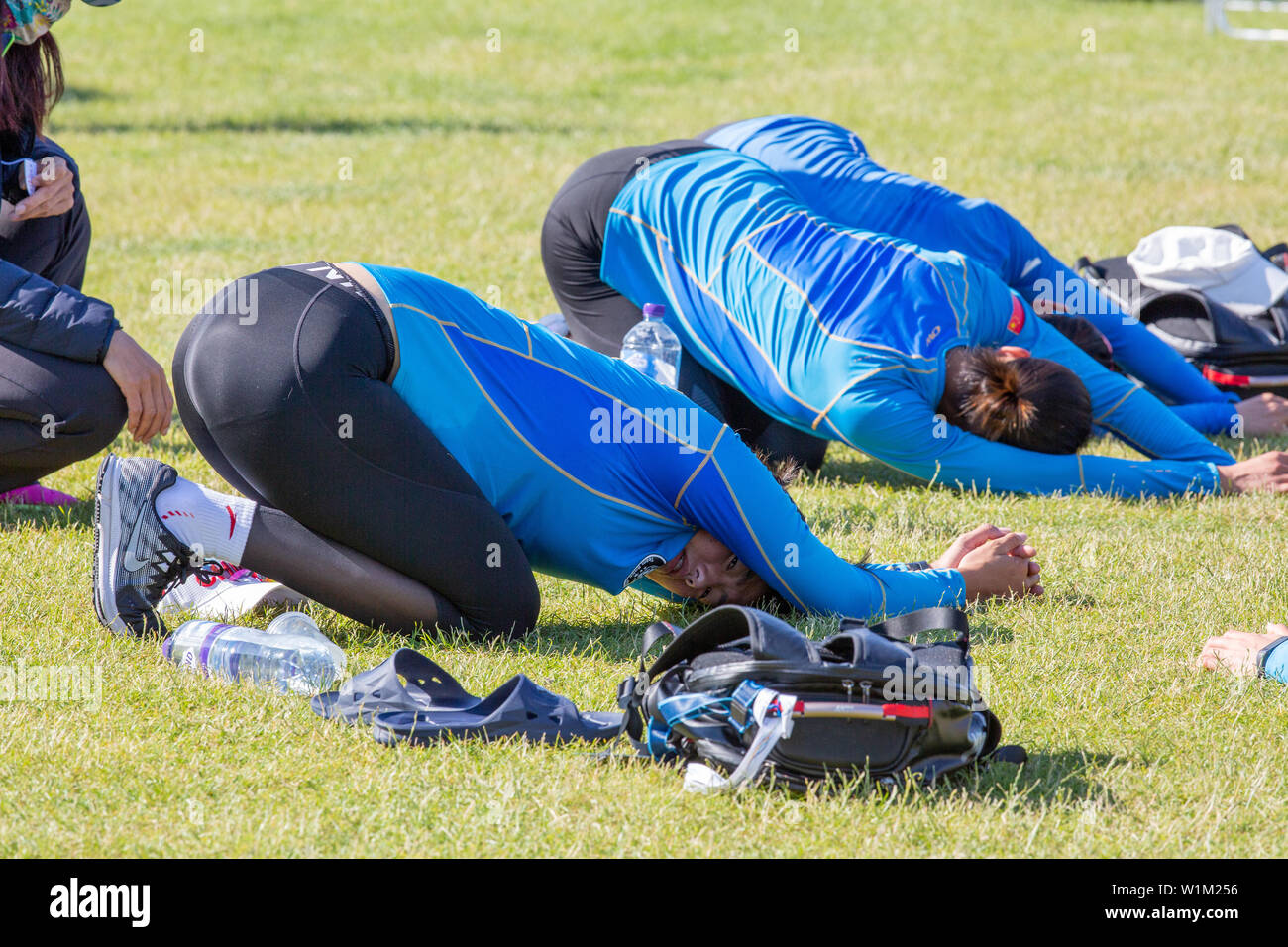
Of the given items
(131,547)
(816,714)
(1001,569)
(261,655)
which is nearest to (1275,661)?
(1001,569)

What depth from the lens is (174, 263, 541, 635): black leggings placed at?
3.34 metres

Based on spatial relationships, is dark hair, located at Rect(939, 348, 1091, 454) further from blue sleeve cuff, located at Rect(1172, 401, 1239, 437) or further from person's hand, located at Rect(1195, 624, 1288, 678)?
person's hand, located at Rect(1195, 624, 1288, 678)

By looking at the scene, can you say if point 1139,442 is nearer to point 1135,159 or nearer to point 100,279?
point 100,279

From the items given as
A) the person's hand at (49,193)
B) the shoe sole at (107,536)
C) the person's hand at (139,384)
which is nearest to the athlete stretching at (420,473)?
the shoe sole at (107,536)

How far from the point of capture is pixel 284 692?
130 inches

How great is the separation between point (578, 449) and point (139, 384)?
4.25 feet

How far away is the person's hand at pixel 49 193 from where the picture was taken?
4.71 metres

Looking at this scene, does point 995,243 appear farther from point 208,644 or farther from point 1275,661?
point 208,644

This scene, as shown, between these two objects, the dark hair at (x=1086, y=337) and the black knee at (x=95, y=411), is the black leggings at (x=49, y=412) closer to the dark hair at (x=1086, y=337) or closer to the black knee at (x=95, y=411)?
the black knee at (x=95, y=411)

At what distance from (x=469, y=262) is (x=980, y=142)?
6.24m

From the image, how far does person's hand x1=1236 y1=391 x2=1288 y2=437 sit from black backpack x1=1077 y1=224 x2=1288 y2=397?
9.2 inches

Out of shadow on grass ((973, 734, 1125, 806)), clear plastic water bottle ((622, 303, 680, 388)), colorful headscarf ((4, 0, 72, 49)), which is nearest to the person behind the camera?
shadow on grass ((973, 734, 1125, 806))

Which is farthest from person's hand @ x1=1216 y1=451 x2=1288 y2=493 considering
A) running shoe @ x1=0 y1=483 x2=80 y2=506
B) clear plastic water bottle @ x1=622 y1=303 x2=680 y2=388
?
running shoe @ x1=0 y1=483 x2=80 y2=506

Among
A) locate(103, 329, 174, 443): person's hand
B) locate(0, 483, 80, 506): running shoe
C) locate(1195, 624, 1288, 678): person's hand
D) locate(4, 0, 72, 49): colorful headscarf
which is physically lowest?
locate(0, 483, 80, 506): running shoe
